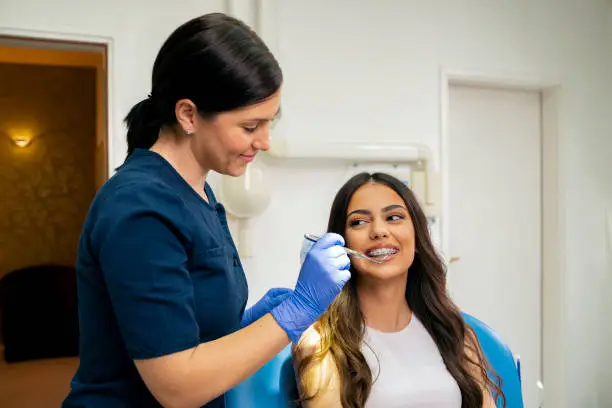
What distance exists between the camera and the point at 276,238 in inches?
97.3

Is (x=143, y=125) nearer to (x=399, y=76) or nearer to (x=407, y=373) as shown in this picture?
(x=407, y=373)

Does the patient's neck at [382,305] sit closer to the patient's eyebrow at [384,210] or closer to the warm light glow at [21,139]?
the patient's eyebrow at [384,210]

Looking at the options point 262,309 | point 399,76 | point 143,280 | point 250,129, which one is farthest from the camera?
point 399,76

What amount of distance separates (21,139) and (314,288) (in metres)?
4.44

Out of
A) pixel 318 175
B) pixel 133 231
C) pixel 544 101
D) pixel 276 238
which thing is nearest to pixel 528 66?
pixel 544 101

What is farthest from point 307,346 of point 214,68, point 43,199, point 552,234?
point 43,199

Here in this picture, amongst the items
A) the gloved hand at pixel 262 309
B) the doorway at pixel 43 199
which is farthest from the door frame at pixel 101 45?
the doorway at pixel 43 199

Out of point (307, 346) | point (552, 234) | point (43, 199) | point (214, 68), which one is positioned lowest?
point (307, 346)

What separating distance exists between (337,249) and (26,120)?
4.46m

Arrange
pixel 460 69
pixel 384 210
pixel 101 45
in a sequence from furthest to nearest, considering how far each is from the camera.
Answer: pixel 460 69 → pixel 101 45 → pixel 384 210

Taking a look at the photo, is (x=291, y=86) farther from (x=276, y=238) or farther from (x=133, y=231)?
(x=133, y=231)

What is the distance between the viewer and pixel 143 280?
84 cm

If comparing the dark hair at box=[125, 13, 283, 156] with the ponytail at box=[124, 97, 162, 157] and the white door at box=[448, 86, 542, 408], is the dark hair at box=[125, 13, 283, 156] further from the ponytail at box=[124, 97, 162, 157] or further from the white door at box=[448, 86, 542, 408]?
the white door at box=[448, 86, 542, 408]

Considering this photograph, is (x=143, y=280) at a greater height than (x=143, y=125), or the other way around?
(x=143, y=125)
